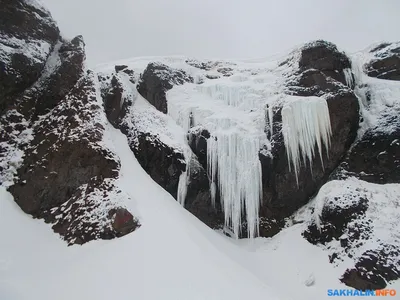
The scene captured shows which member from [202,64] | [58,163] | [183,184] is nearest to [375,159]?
[183,184]

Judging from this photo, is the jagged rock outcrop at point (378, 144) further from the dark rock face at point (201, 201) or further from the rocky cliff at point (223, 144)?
the dark rock face at point (201, 201)

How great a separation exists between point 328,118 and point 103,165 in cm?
907

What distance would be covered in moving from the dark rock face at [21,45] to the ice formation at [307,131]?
10954 millimetres

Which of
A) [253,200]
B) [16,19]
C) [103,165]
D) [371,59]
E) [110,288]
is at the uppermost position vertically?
[16,19]

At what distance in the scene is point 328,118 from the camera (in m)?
12.2

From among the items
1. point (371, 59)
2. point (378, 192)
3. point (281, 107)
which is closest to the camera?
point (378, 192)

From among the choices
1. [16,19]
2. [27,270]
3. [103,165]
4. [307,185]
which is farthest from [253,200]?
[16,19]

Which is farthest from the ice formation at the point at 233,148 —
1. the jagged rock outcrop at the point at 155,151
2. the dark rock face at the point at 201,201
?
the jagged rock outcrop at the point at 155,151

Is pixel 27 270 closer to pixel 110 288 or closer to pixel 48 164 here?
pixel 110 288

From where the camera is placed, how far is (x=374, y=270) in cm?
921

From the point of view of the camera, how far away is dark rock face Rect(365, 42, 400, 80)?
13.8m

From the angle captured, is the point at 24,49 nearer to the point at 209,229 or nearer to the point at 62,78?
the point at 62,78

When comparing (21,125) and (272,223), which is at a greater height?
(21,125)

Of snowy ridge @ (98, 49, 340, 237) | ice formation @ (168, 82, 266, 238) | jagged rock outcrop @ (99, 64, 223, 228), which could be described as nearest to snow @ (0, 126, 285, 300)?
jagged rock outcrop @ (99, 64, 223, 228)
